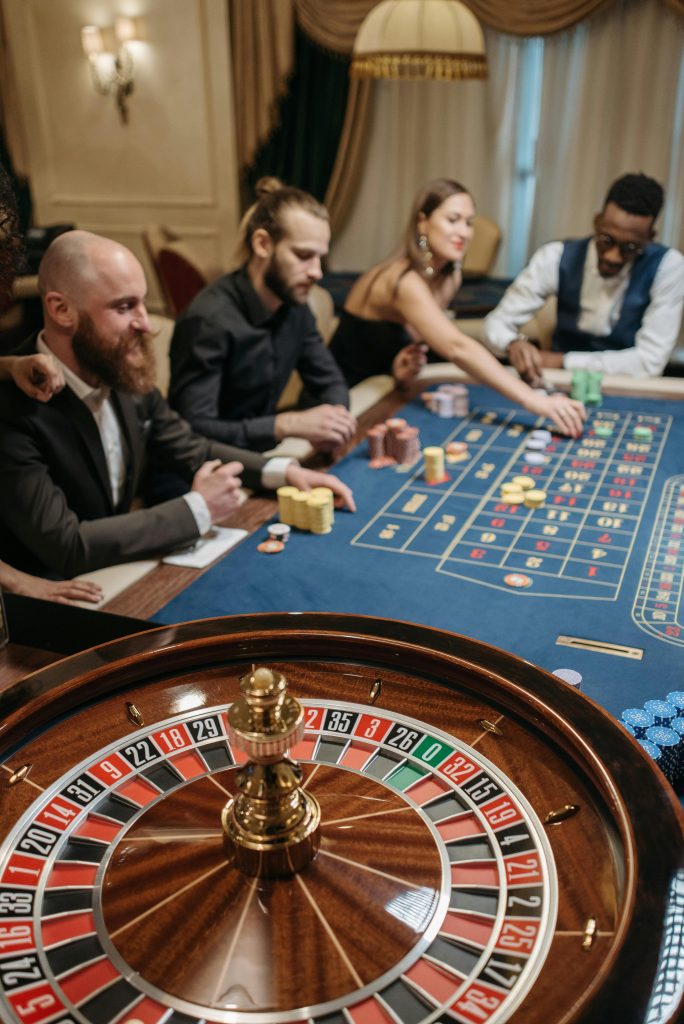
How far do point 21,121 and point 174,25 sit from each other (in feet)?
5.31

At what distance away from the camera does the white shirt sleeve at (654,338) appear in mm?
3387

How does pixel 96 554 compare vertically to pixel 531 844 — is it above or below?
below

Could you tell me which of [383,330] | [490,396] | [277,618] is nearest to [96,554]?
[277,618]

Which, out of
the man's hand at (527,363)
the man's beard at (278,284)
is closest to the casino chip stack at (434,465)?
the man's beard at (278,284)

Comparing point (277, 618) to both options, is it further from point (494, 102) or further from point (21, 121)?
point (21, 121)

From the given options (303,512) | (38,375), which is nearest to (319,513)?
(303,512)

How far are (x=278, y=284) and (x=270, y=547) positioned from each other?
1169mm

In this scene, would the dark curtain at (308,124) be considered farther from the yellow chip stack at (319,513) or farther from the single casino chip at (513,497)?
the yellow chip stack at (319,513)

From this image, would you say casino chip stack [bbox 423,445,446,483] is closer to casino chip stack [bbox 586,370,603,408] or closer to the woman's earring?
casino chip stack [bbox 586,370,603,408]

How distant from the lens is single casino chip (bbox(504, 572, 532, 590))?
1744 mm

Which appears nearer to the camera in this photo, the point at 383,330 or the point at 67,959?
the point at 67,959

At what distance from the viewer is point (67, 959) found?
0.67m

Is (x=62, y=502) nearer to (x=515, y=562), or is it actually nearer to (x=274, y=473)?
(x=274, y=473)

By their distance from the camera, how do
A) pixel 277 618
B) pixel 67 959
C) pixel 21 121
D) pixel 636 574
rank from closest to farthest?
pixel 67 959, pixel 277 618, pixel 636 574, pixel 21 121
